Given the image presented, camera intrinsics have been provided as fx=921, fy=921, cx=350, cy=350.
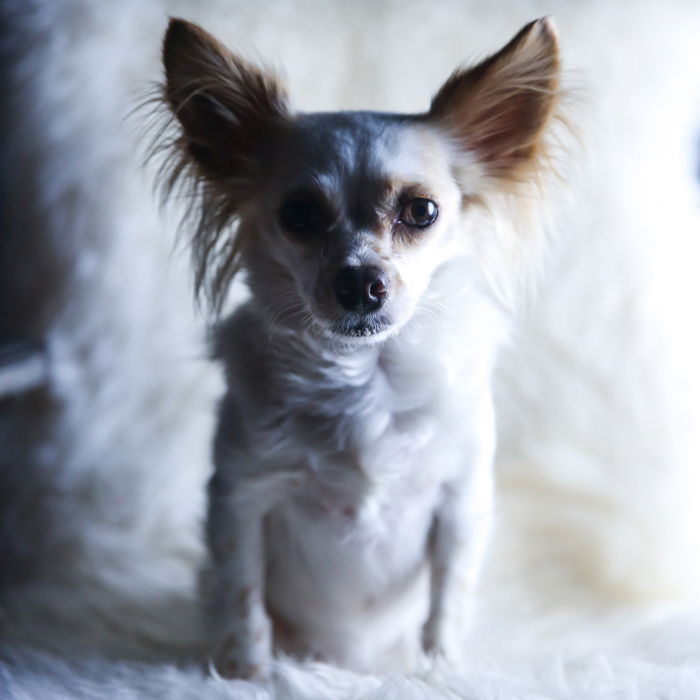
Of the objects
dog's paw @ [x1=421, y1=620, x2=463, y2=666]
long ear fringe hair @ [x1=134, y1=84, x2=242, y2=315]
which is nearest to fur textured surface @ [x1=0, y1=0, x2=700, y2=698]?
dog's paw @ [x1=421, y1=620, x2=463, y2=666]

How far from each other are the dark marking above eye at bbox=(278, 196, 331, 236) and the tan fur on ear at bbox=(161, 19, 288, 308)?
82 millimetres

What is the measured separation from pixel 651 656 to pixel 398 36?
3.12 feet

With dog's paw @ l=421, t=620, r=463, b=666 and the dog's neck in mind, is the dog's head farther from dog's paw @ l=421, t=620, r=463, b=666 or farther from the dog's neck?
dog's paw @ l=421, t=620, r=463, b=666

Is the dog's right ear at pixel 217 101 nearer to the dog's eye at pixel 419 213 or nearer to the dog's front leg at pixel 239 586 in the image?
the dog's eye at pixel 419 213

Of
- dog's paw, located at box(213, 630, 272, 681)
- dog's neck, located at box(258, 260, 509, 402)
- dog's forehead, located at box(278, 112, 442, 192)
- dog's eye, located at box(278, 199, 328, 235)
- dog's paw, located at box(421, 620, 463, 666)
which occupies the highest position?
dog's forehead, located at box(278, 112, 442, 192)

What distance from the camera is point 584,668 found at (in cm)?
107

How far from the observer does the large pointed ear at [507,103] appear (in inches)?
37.6

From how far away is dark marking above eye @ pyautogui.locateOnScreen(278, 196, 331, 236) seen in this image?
0.95m

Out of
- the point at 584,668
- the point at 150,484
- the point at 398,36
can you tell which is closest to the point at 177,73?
the point at 398,36

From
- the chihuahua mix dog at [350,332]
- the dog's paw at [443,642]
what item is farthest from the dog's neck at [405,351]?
the dog's paw at [443,642]

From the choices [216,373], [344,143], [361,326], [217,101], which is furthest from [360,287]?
[216,373]

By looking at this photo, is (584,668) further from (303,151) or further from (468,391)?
(303,151)

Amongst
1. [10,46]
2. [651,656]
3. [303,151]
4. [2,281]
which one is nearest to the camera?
[303,151]

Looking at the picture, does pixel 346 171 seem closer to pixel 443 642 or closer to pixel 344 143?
pixel 344 143
